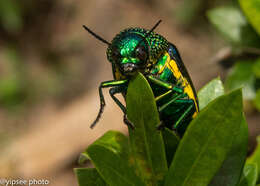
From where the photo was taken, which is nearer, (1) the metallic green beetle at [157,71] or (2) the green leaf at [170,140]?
(2) the green leaf at [170,140]

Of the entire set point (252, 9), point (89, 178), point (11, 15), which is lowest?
point (89, 178)

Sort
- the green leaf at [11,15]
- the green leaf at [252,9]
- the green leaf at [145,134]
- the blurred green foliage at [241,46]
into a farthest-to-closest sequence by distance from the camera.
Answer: the green leaf at [11,15] → the blurred green foliage at [241,46] → the green leaf at [252,9] → the green leaf at [145,134]

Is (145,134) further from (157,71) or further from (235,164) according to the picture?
(157,71)

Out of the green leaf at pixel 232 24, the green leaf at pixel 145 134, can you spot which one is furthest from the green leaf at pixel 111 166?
the green leaf at pixel 232 24

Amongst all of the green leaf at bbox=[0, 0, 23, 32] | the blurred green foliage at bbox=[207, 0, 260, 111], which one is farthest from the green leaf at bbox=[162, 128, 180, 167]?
the green leaf at bbox=[0, 0, 23, 32]

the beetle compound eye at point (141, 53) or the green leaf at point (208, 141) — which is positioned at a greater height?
the beetle compound eye at point (141, 53)

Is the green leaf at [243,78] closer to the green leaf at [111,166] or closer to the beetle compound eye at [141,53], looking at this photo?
the beetle compound eye at [141,53]

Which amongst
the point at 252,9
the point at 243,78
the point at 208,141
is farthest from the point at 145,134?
the point at 243,78

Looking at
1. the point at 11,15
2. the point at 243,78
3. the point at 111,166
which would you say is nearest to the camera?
the point at 111,166
